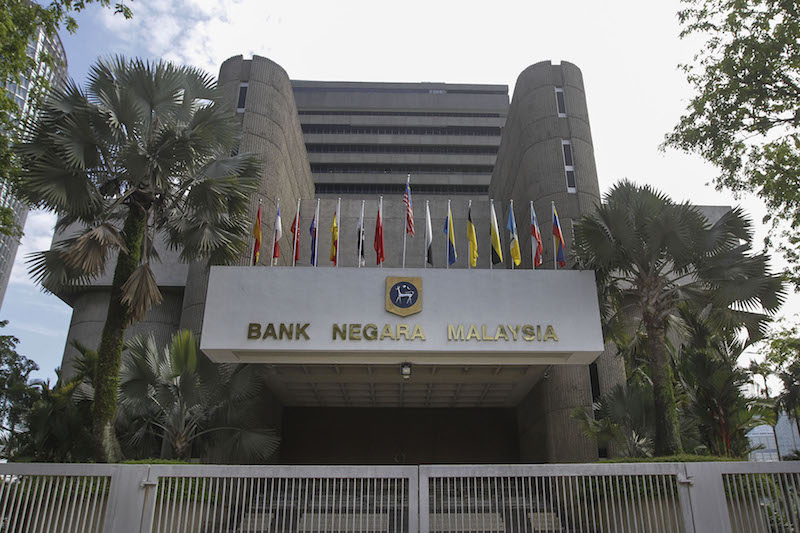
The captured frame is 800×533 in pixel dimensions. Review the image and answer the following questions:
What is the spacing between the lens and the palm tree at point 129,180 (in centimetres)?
1181

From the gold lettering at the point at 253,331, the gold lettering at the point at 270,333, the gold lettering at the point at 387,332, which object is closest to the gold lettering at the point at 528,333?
the gold lettering at the point at 387,332

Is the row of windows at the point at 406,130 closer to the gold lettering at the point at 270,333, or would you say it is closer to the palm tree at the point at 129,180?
the palm tree at the point at 129,180

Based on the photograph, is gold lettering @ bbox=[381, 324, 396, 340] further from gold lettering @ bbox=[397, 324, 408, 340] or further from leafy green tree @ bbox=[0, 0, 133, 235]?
leafy green tree @ bbox=[0, 0, 133, 235]

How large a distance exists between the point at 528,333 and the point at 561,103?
9.99 metres

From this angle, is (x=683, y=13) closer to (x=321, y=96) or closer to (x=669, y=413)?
(x=669, y=413)

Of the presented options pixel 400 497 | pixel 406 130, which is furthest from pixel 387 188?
pixel 400 497

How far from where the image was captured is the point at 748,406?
1598 centimetres

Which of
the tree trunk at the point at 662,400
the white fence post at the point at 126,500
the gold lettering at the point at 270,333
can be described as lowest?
the white fence post at the point at 126,500

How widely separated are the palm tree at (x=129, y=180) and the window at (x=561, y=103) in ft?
37.3

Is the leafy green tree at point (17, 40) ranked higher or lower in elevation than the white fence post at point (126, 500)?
higher

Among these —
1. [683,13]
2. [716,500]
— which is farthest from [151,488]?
[683,13]

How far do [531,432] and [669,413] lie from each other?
8.66m

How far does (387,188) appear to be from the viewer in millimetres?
58062

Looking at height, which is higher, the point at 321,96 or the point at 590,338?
the point at 321,96
